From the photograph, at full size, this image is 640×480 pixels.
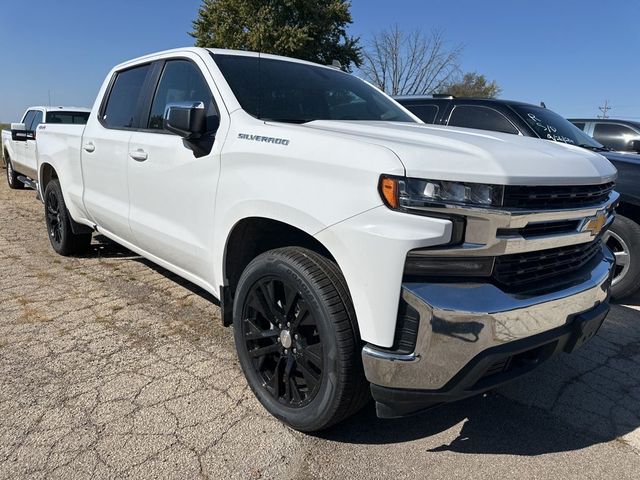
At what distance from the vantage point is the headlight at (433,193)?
191cm

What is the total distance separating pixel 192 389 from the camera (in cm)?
284

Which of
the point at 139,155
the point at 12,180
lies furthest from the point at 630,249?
the point at 12,180

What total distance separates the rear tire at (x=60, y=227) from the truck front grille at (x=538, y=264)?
4468mm

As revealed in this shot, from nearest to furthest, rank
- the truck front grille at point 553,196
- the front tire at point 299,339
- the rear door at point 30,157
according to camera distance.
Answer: the truck front grille at point 553,196, the front tire at point 299,339, the rear door at point 30,157

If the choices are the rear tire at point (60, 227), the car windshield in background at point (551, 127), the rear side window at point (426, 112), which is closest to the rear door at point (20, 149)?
the rear tire at point (60, 227)

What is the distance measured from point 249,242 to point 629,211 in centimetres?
357

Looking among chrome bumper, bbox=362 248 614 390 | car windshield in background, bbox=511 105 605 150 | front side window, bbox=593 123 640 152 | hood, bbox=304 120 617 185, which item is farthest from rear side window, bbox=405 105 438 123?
chrome bumper, bbox=362 248 614 390

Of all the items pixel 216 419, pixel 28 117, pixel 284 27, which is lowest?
pixel 216 419

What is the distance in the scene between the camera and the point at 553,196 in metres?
2.13

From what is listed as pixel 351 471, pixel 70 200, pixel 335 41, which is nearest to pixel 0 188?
pixel 70 200

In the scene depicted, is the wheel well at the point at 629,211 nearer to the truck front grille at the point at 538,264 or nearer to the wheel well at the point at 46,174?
the truck front grille at the point at 538,264

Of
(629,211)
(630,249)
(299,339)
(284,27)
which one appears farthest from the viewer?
(284,27)

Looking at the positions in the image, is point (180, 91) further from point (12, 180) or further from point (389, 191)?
point (12, 180)

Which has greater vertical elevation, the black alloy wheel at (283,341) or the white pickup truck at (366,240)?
the white pickup truck at (366,240)
